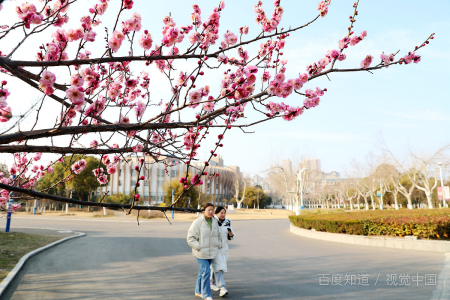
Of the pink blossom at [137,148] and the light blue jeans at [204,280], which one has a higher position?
the pink blossom at [137,148]

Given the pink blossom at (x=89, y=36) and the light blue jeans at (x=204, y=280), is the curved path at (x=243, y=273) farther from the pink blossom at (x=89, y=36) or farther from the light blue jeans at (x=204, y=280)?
the pink blossom at (x=89, y=36)

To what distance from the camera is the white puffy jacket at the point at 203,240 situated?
4.84m

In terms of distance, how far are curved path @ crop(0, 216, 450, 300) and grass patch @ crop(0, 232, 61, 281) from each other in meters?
0.37

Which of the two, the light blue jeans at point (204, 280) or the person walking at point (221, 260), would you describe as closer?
the light blue jeans at point (204, 280)

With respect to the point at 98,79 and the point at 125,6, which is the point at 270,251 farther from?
the point at 125,6

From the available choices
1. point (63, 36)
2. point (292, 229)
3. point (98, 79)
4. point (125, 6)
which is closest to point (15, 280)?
point (98, 79)

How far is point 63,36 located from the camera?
3.19m

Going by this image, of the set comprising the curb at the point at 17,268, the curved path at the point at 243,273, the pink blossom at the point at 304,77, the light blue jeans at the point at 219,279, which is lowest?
the curved path at the point at 243,273

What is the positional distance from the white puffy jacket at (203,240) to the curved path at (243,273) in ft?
2.38

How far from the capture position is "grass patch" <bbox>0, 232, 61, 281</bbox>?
6618 millimetres

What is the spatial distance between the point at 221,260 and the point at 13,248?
291 inches

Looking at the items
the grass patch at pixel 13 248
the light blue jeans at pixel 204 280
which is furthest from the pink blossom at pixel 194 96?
the grass patch at pixel 13 248

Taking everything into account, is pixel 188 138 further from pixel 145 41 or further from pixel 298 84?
pixel 298 84

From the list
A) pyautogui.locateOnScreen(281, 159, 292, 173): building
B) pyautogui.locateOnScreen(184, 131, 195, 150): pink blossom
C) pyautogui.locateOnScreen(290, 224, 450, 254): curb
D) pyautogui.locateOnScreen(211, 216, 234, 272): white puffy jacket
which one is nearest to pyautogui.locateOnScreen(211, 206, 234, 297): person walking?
pyautogui.locateOnScreen(211, 216, 234, 272): white puffy jacket
